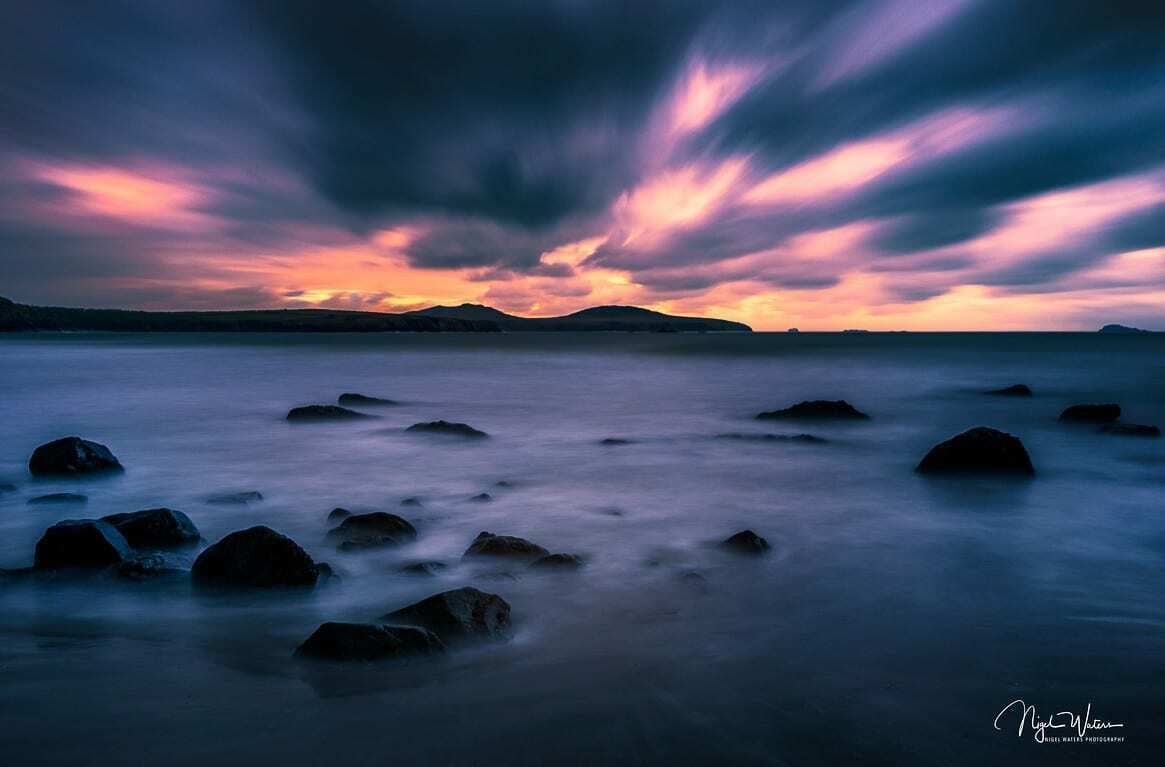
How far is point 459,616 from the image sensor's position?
4457 mm

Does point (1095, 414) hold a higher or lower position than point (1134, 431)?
higher

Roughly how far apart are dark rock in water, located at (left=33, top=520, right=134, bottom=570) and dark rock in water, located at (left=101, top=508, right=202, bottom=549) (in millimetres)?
542

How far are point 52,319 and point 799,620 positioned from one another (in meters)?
215

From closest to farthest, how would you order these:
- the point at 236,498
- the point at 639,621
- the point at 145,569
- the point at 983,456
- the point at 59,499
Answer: the point at 639,621, the point at 145,569, the point at 59,499, the point at 236,498, the point at 983,456

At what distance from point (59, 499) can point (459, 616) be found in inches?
287

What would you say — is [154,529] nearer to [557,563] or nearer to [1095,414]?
[557,563]

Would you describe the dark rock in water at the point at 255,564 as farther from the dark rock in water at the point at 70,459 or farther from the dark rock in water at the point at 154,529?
the dark rock in water at the point at 70,459

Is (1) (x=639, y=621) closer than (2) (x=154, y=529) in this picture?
Yes

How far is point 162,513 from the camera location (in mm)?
6613

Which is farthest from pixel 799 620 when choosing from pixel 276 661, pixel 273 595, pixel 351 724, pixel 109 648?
pixel 109 648

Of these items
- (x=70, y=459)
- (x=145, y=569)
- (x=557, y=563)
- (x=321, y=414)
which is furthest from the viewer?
(x=321, y=414)

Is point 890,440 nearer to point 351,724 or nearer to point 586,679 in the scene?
point 586,679

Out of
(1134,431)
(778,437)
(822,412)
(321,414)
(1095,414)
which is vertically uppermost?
(1095,414)

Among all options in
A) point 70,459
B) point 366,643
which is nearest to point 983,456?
point 366,643
